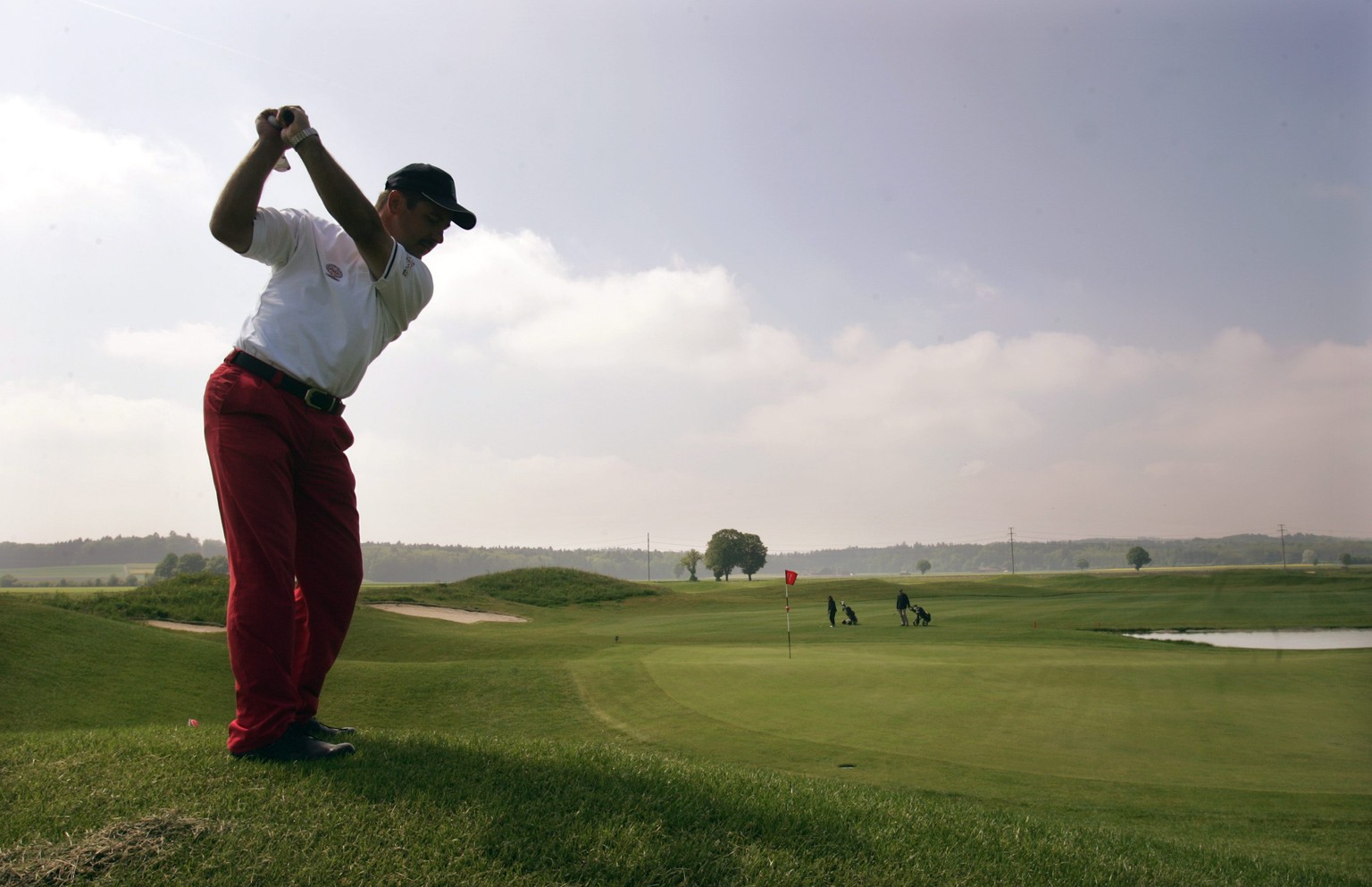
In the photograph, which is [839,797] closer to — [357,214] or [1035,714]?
[357,214]

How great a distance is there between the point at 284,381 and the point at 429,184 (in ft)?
3.65

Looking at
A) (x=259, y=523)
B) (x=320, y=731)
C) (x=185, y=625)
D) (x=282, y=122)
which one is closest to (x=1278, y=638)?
(x=320, y=731)

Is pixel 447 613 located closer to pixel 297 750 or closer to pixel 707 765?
pixel 707 765

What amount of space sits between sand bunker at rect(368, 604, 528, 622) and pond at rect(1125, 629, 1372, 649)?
23.1 metres

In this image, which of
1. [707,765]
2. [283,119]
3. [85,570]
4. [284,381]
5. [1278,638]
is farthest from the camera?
[85,570]

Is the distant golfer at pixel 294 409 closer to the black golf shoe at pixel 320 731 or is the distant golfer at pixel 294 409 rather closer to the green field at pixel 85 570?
the black golf shoe at pixel 320 731

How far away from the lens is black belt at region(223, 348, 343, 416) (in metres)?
3.28

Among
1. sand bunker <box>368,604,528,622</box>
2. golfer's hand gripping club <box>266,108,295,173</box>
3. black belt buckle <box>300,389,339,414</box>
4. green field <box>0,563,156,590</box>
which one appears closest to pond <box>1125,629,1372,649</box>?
sand bunker <box>368,604,528,622</box>

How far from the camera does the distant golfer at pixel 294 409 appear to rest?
126 inches

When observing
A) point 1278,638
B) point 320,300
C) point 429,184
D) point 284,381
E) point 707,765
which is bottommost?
point 1278,638

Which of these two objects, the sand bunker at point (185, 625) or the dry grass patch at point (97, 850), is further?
the sand bunker at point (185, 625)

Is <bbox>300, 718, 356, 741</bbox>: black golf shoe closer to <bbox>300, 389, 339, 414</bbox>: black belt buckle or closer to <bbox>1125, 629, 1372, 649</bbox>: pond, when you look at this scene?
<bbox>300, 389, 339, 414</bbox>: black belt buckle

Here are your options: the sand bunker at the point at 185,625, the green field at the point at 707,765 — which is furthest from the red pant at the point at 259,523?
the sand bunker at the point at 185,625

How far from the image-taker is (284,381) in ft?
10.9
